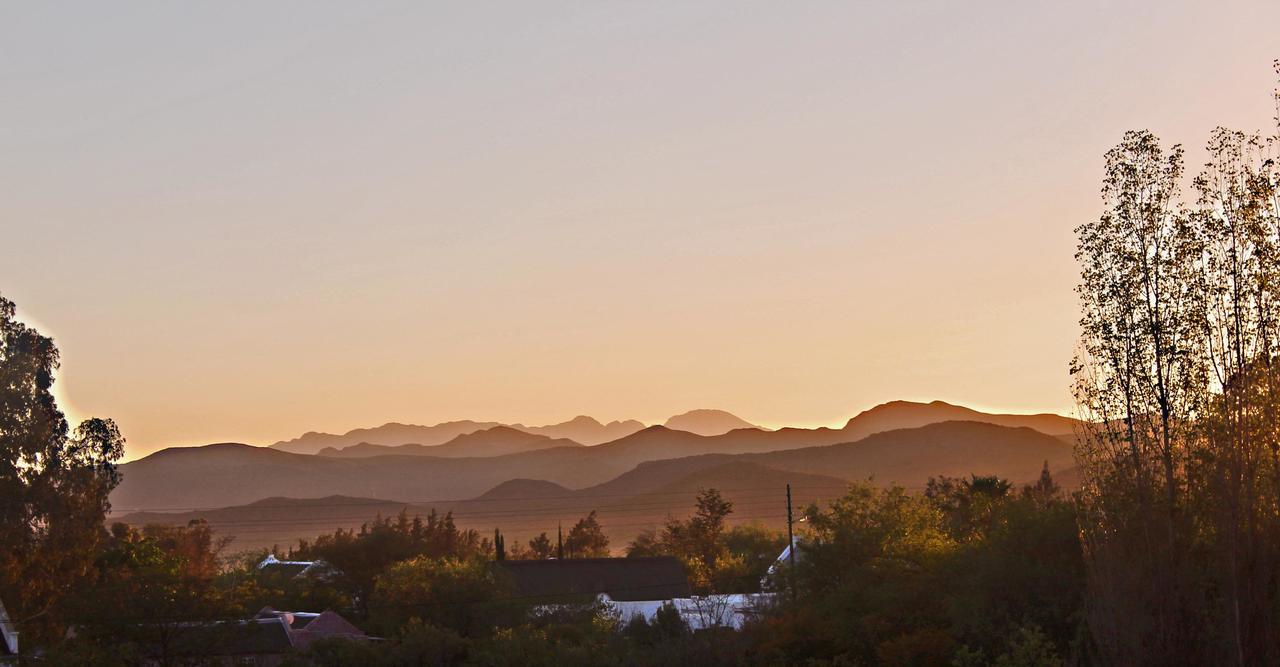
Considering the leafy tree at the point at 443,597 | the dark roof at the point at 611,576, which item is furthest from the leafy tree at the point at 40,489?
the dark roof at the point at 611,576

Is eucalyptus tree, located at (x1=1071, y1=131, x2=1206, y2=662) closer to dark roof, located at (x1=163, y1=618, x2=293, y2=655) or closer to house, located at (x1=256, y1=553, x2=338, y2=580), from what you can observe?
dark roof, located at (x1=163, y1=618, x2=293, y2=655)

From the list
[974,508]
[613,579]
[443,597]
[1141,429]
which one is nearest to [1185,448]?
[1141,429]

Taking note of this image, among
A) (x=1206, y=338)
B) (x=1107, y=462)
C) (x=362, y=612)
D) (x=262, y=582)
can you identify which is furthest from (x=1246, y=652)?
(x=262, y=582)

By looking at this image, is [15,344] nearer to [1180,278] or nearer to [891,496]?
[891,496]

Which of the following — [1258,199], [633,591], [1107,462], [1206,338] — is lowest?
[633,591]

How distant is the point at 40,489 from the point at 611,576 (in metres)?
45.1

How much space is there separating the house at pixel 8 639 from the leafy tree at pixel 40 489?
0.66 m

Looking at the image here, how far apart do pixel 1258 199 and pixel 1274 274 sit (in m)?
1.35

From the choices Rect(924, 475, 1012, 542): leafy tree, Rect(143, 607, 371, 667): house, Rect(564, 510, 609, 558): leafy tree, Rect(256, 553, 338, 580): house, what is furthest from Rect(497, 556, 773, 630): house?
Rect(564, 510, 609, 558): leafy tree

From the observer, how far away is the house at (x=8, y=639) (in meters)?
39.9

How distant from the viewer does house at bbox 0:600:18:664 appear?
3986 centimetres

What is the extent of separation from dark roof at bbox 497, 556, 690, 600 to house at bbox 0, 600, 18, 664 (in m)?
35.6

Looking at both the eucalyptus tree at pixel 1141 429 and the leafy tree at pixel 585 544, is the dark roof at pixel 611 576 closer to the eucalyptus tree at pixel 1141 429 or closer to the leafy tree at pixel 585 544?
the leafy tree at pixel 585 544

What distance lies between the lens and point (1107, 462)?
23.8m
